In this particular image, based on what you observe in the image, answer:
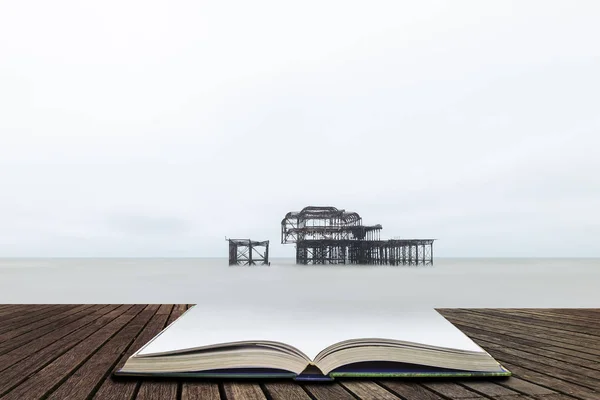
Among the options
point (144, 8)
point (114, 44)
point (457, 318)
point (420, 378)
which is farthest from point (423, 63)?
point (420, 378)

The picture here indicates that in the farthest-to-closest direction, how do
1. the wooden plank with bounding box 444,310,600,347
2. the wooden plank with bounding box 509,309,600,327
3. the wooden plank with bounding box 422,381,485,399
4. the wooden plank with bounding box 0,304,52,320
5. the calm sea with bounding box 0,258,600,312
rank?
the calm sea with bounding box 0,258,600,312, the wooden plank with bounding box 0,304,52,320, the wooden plank with bounding box 509,309,600,327, the wooden plank with bounding box 444,310,600,347, the wooden plank with bounding box 422,381,485,399

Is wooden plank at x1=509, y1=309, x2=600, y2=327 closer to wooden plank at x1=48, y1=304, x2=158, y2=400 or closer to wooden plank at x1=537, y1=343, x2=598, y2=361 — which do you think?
wooden plank at x1=537, y1=343, x2=598, y2=361

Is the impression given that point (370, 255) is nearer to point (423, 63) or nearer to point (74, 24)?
point (423, 63)

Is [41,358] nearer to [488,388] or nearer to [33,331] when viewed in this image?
[33,331]

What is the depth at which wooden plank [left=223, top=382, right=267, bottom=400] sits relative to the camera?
180cm

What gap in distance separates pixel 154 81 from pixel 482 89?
2587cm

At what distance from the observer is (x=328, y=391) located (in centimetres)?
188

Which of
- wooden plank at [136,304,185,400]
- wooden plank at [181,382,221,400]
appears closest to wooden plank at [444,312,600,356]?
wooden plank at [181,382,221,400]

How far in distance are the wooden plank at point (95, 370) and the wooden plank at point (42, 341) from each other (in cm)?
49

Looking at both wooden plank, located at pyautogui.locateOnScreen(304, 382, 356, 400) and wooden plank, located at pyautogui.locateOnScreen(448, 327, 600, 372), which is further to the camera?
wooden plank, located at pyautogui.locateOnScreen(448, 327, 600, 372)

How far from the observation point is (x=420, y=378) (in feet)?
6.82

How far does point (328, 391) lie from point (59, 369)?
1700 mm

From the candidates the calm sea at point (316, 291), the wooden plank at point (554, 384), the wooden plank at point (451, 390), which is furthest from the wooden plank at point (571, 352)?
the calm sea at point (316, 291)

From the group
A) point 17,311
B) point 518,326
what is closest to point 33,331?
point 17,311
